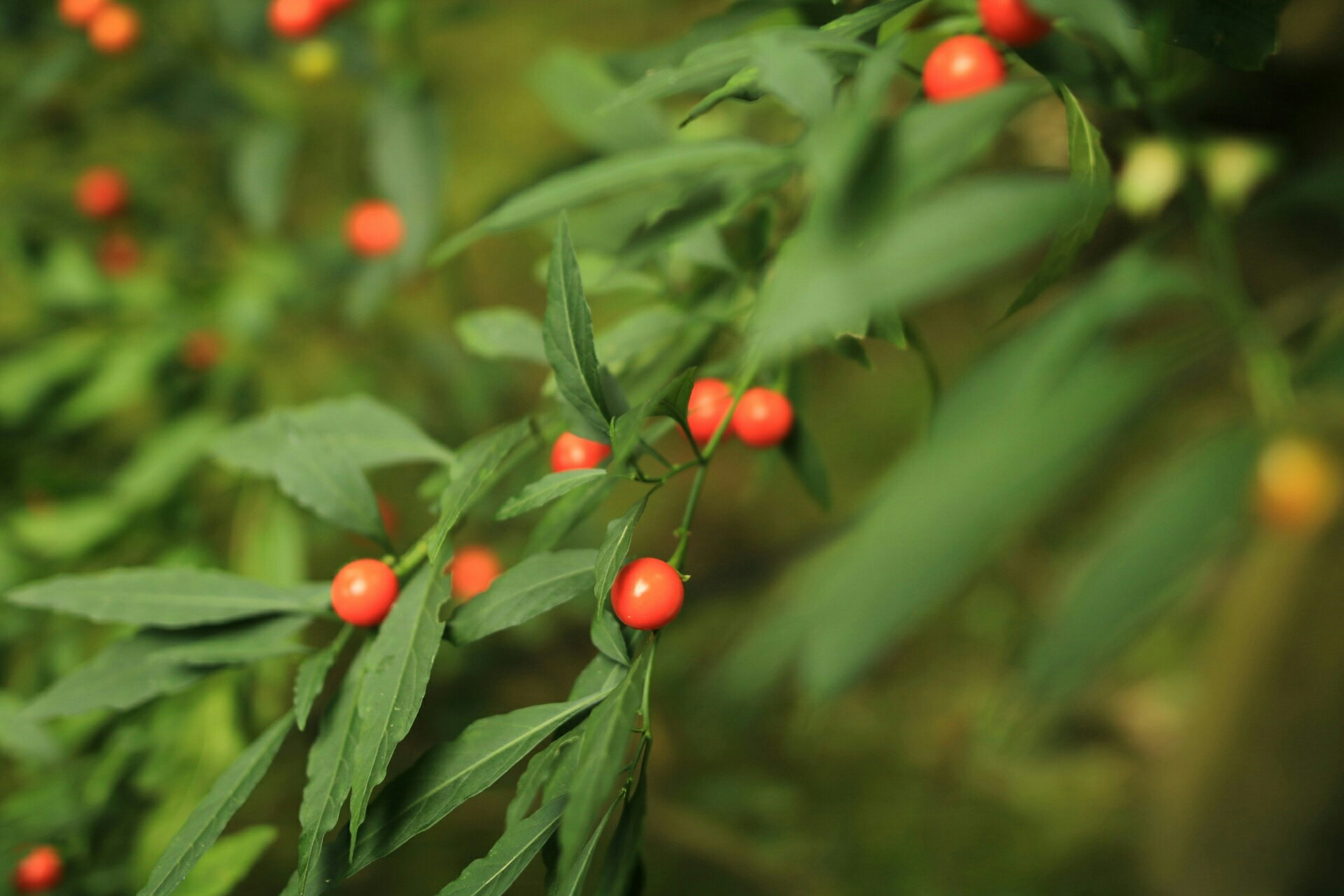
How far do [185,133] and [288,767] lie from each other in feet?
3.10

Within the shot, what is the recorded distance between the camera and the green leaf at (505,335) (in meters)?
0.45

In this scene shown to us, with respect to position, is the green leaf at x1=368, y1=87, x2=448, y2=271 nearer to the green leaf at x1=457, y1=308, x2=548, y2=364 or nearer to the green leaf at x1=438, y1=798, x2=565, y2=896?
the green leaf at x1=457, y1=308, x2=548, y2=364

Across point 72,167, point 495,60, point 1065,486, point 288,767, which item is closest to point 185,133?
point 72,167

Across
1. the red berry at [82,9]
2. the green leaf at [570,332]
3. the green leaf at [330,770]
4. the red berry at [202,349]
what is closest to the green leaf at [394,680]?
the green leaf at [330,770]

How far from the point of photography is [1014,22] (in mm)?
316

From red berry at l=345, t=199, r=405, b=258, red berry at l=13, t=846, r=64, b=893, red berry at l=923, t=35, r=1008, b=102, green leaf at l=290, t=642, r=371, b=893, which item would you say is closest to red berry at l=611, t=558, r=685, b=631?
green leaf at l=290, t=642, r=371, b=893

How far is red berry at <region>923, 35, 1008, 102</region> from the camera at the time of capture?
0.33 meters

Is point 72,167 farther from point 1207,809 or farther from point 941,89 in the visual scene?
point 1207,809

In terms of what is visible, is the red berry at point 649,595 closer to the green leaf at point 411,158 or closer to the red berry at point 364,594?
the red berry at point 364,594

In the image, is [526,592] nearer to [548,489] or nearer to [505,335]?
[548,489]

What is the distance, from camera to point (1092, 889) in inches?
55.9

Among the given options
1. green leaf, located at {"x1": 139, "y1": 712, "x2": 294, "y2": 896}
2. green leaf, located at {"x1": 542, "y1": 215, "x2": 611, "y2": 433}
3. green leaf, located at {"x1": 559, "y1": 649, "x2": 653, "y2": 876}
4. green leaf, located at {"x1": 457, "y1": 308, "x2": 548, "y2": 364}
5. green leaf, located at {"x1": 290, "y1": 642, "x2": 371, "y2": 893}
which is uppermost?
green leaf, located at {"x1": 542, "y1": 215, "x2": 611, "y2": 433}

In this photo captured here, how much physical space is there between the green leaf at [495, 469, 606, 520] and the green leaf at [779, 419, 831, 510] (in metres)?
0.15

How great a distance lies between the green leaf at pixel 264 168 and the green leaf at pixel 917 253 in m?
0.83
